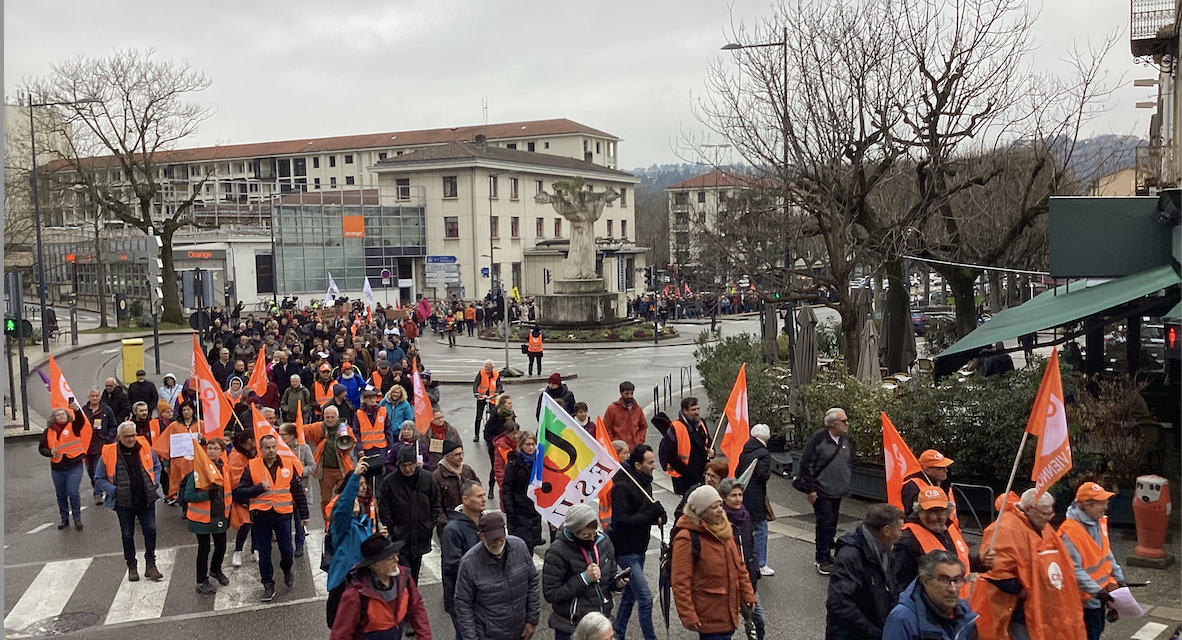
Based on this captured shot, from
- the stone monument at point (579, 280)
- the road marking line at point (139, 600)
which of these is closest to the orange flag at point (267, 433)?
the road marking line at point (139, 600)

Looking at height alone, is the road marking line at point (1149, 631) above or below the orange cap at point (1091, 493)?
below

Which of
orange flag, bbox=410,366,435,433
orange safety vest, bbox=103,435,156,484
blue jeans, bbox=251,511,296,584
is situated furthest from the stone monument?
blue jeans, bbox=251,511,296,584

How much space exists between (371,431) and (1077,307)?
9044 mm

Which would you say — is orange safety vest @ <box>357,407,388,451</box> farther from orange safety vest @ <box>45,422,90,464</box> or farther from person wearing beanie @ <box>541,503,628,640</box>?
person wearing beanie @ <box>541,503,628,640</box>

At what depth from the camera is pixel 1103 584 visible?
7.06 metres

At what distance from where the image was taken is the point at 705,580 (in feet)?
22.1

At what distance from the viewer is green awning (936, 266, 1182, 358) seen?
12.5 m

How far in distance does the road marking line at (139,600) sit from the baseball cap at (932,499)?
6751 mm

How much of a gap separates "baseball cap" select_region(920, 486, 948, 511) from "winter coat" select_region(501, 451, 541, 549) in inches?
155

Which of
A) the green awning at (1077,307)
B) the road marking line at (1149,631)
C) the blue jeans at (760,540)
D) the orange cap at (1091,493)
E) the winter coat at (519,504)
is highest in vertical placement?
the green awning at (1077,307)

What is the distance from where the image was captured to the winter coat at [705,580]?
21.9 feet

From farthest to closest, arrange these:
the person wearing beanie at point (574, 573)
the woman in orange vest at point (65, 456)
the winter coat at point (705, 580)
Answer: the woman in orange vest at point (65, 456), the person wearing beanie at point (574, 573), the winter coat at point (705, 580)

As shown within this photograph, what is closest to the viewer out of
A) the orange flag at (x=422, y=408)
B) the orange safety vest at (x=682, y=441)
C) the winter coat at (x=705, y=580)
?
the winter coat at (x=705, y=580)

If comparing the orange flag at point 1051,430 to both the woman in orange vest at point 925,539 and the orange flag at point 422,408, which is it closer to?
the woman in orange vest at point 925,539
